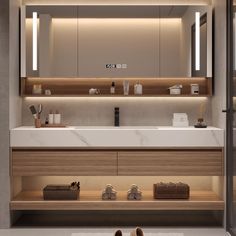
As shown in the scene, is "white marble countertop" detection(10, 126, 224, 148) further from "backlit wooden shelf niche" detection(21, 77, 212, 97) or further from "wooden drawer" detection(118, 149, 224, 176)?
"backlit wooden shelf niche" detection(21, 77, 212, 97)

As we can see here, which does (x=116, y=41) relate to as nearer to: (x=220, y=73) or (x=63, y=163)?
(x=220, y=73)

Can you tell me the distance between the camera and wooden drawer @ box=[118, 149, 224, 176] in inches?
200

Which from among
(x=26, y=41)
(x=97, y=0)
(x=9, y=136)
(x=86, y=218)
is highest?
(x=97, y=0)

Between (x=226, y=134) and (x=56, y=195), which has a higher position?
(x=226, y=134)

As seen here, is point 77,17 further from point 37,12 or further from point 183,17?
point 183,17

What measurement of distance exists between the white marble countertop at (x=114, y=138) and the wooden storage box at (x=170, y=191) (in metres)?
0.42

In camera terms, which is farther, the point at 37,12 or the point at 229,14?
the point at 37,12

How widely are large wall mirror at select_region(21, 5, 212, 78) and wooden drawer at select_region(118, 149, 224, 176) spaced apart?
94cm

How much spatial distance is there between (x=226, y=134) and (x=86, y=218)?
179cm

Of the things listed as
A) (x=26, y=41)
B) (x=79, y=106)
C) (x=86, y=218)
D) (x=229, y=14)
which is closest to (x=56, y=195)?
(x=86, y=218)

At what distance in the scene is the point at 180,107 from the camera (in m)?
5.74

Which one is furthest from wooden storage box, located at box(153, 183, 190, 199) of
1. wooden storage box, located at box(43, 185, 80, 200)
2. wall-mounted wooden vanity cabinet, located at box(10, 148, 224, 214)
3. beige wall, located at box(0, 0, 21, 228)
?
beige wall, located at box(0, 0, 21, 228)

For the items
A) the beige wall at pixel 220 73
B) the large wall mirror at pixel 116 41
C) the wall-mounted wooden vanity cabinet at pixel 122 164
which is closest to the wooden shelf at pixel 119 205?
the wall-mounted wooden vanity cabinet at pixel 122 164

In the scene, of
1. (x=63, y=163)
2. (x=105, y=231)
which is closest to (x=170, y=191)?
(x=105, y=231)
